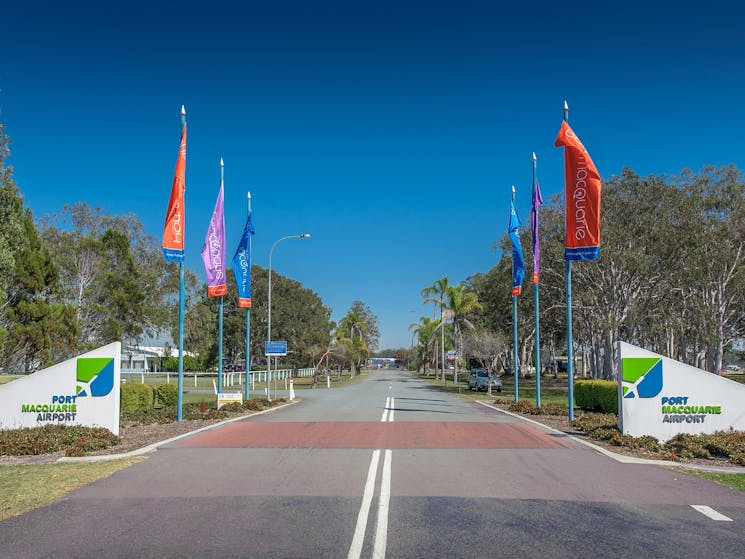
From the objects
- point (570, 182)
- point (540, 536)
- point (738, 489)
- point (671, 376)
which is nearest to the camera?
point (540, 536)

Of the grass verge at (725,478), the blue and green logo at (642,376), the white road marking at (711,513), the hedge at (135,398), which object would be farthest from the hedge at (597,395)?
Result: the hedge at (135,398)

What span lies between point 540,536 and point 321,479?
3835 mm

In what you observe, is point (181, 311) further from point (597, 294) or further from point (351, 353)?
point (351, 353)

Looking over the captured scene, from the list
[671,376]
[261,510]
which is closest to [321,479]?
[261,510]

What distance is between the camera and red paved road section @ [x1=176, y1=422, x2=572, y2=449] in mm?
13484

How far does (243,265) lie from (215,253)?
4.54m

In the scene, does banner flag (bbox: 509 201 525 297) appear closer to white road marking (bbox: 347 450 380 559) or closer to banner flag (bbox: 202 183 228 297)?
banner flag (bbox: 202 183 228 297)

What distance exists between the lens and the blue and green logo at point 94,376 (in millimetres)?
13906

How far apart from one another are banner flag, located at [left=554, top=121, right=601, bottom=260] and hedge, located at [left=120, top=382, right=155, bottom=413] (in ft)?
47.5

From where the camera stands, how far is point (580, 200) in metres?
17.3

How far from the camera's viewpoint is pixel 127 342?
4319cm

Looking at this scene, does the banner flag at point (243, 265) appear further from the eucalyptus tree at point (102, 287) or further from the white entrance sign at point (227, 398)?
the eucalyptus tree at point (102, 287)

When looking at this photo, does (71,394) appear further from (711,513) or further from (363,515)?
(711,513)

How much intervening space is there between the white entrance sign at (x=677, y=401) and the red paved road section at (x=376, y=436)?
1.74 meters
